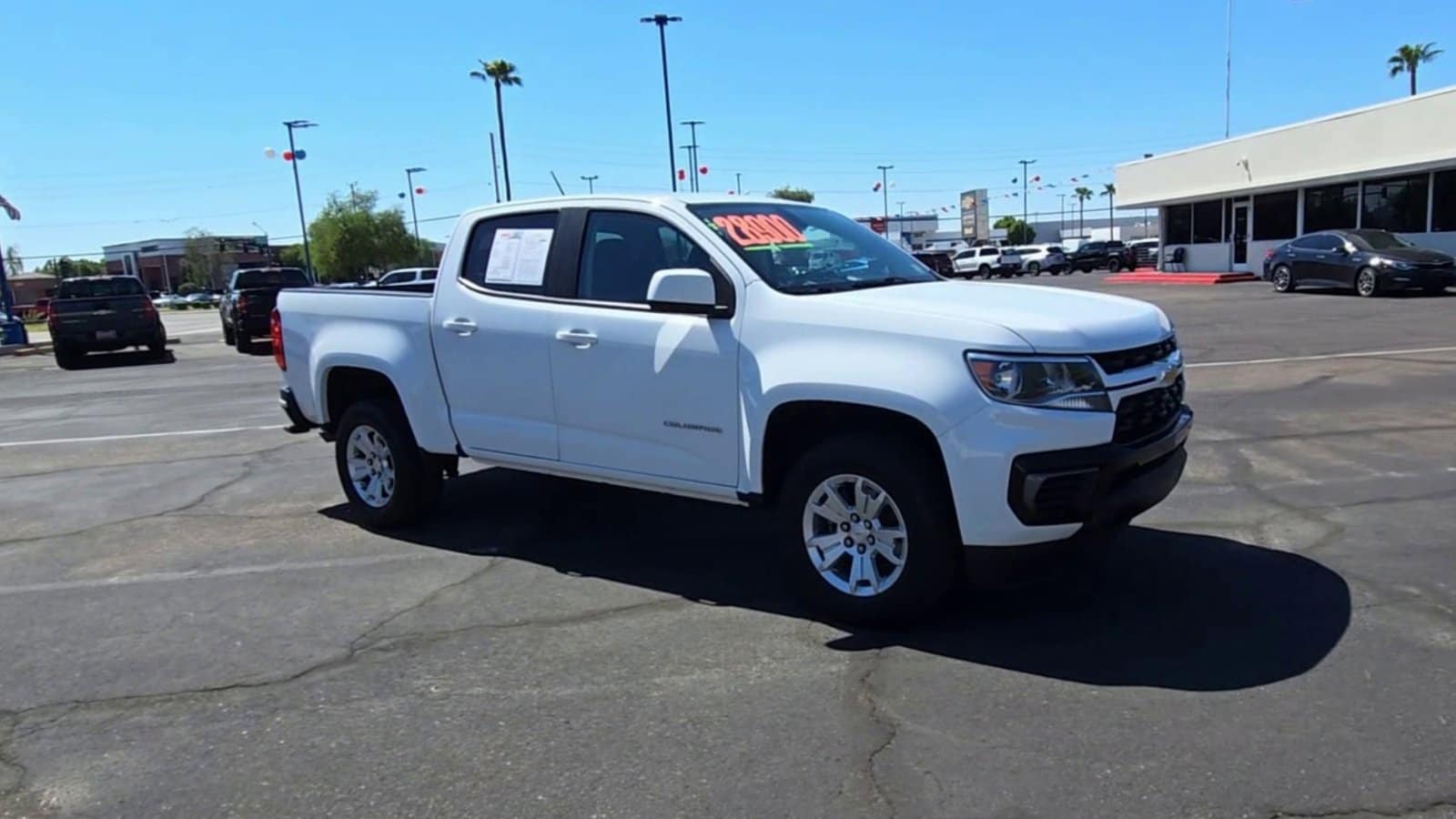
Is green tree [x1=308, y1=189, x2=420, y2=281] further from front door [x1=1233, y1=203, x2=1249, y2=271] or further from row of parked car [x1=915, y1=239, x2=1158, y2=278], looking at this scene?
front door [x1=1233, y1=203, x2=1249, y2=271]

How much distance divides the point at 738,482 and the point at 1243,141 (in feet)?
118

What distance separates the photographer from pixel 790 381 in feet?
15.3

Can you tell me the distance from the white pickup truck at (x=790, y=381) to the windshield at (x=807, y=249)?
0.02 m

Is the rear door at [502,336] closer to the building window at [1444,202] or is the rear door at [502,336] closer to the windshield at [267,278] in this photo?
the windshield at [267,278]

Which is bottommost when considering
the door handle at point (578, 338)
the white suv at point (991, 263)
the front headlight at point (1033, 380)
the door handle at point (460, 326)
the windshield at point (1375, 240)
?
the white suv at point (991, 263)

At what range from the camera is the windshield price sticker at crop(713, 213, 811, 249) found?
522 cm

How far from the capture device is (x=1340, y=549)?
5.59m

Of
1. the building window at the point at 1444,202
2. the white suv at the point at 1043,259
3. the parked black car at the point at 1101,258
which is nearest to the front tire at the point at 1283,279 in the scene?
the building window at the point at 1444,202

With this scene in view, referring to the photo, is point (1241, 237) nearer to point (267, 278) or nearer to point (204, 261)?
point (267, 278)

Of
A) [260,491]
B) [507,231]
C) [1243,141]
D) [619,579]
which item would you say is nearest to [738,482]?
[619,579]

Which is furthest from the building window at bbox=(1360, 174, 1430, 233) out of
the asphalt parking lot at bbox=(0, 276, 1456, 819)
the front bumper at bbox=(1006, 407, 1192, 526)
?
the front bumper at bbox=(1006, 407, 1192, 526)

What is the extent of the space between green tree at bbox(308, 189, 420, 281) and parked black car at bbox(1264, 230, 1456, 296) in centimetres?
6521

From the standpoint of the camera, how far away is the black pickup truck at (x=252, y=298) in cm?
2162

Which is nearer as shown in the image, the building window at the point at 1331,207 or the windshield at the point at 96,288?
the windshield at the point at 96,288
